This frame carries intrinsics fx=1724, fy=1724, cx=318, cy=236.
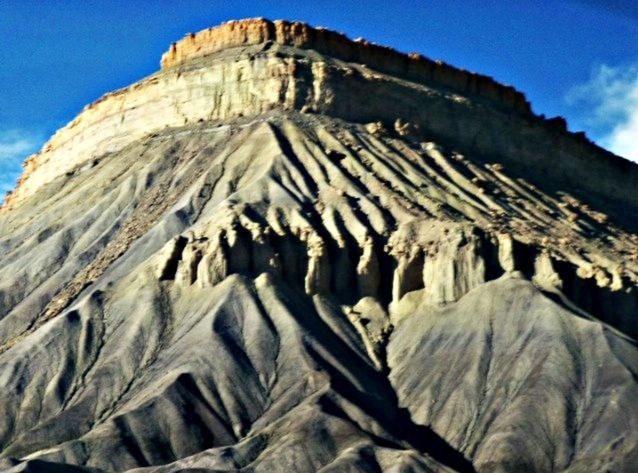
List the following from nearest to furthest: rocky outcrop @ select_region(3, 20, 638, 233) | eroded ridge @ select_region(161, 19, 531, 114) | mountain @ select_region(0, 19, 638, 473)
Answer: mountain @ select_region(0, 19, 638, 473), rocky outcrop @ select_region(3, 20, 638, 233), eroded ridge @ select_region(161, 19, 531, 114)

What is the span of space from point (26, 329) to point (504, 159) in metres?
35.3

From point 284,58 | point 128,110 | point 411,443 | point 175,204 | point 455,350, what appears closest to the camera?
point 411,443

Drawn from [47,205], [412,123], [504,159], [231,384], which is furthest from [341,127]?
[231,384]

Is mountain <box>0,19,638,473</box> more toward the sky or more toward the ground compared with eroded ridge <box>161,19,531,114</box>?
more toward the ground

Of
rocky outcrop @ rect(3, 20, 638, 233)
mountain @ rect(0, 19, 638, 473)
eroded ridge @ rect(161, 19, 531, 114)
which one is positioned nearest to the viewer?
mountain @ rect(0, 19, 638, 473)

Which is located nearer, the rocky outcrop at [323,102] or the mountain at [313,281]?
the mountain at [313,281]

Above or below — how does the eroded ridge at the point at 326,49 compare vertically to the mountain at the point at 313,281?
above

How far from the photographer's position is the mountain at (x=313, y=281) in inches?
2844

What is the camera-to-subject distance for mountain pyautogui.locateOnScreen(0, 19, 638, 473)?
7225cm

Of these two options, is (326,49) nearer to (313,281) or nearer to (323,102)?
(323,102)

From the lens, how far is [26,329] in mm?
85812

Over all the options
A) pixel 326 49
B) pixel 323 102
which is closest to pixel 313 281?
pixel 323 102

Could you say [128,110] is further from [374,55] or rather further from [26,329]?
[26,329]

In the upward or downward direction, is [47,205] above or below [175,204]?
above
